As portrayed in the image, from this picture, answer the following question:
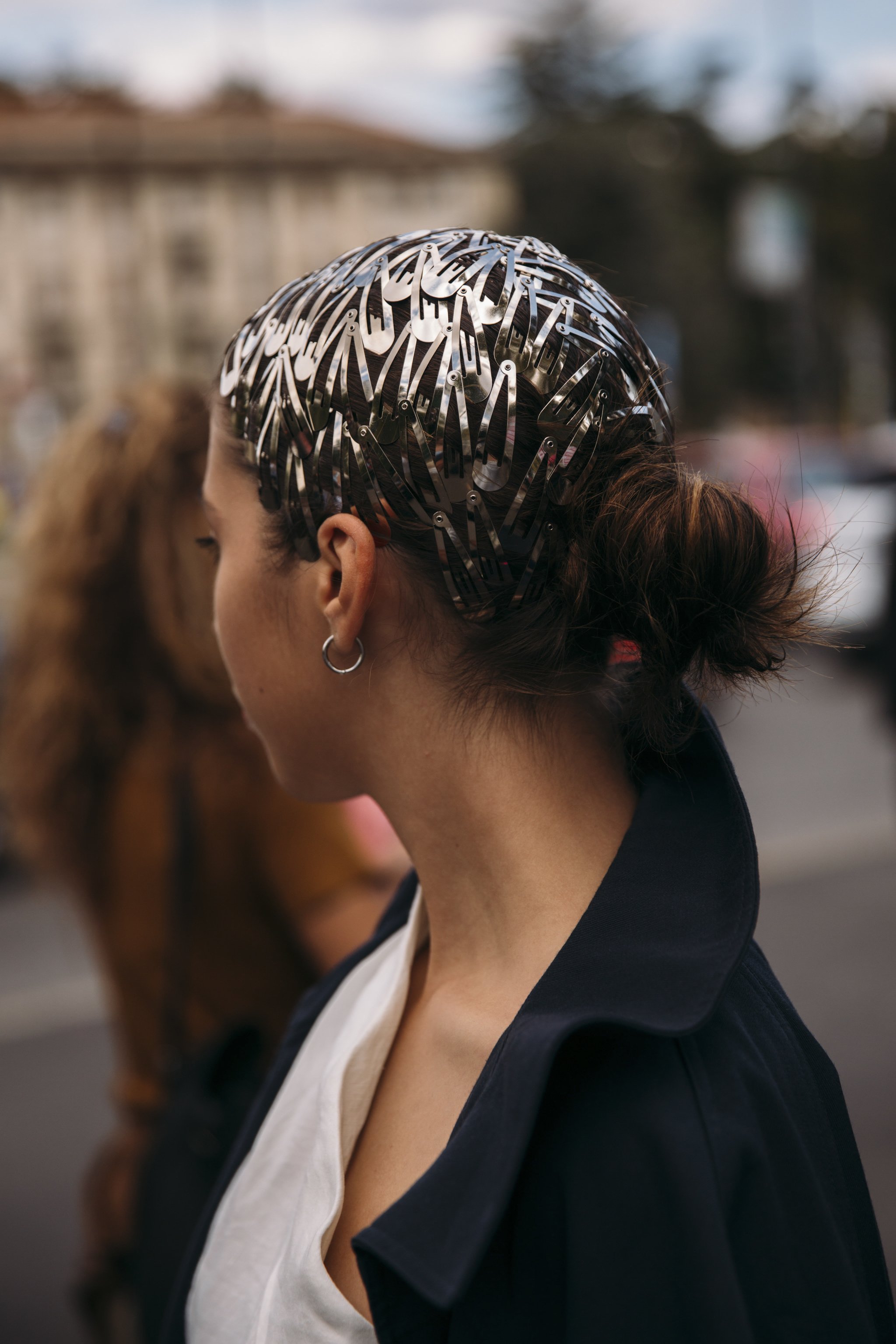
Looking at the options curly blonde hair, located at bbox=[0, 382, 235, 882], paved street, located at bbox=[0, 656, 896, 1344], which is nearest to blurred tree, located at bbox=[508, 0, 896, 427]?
paved street, located at bbox=[0, 656, 896, 1344]

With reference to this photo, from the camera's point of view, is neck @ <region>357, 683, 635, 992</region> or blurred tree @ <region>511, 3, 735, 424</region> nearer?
neck @ <region>357, 683, 635, 992</region>

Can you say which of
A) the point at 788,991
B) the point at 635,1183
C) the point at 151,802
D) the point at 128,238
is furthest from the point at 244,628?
the point at 128,238

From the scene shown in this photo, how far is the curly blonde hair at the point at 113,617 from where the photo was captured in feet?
6.95

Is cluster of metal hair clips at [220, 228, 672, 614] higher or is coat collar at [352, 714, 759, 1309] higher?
cluster of metal hair clips at [220, 228, 672, 614]

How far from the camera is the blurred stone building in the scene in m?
28.7

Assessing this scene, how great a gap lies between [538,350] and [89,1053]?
161 inches

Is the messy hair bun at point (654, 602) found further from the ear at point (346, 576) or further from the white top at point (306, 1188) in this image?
the white top at point (306, 1188)

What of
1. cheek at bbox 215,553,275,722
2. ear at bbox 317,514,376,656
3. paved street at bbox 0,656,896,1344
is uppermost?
ear at bbox 317,514,376,656

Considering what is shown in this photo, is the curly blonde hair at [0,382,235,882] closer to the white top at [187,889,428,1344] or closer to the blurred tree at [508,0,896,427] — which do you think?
the white top at [187,889,428,1344]

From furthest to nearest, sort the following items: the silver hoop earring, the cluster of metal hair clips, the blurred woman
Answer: the blurred woman → the silver hoop earring → the cluster of metal hair clips

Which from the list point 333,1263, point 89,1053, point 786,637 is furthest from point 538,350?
point 89,1053

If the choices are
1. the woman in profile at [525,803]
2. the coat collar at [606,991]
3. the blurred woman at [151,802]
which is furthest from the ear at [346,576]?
the blurred woman at [151,802]

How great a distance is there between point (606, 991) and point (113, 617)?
4.70 ft

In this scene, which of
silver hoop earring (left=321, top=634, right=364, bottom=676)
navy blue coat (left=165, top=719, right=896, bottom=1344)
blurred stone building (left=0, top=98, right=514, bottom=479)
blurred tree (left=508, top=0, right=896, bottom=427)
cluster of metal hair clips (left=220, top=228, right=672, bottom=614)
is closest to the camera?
navy blue coat (left=165, top=719, right=896, bottom=1344)
